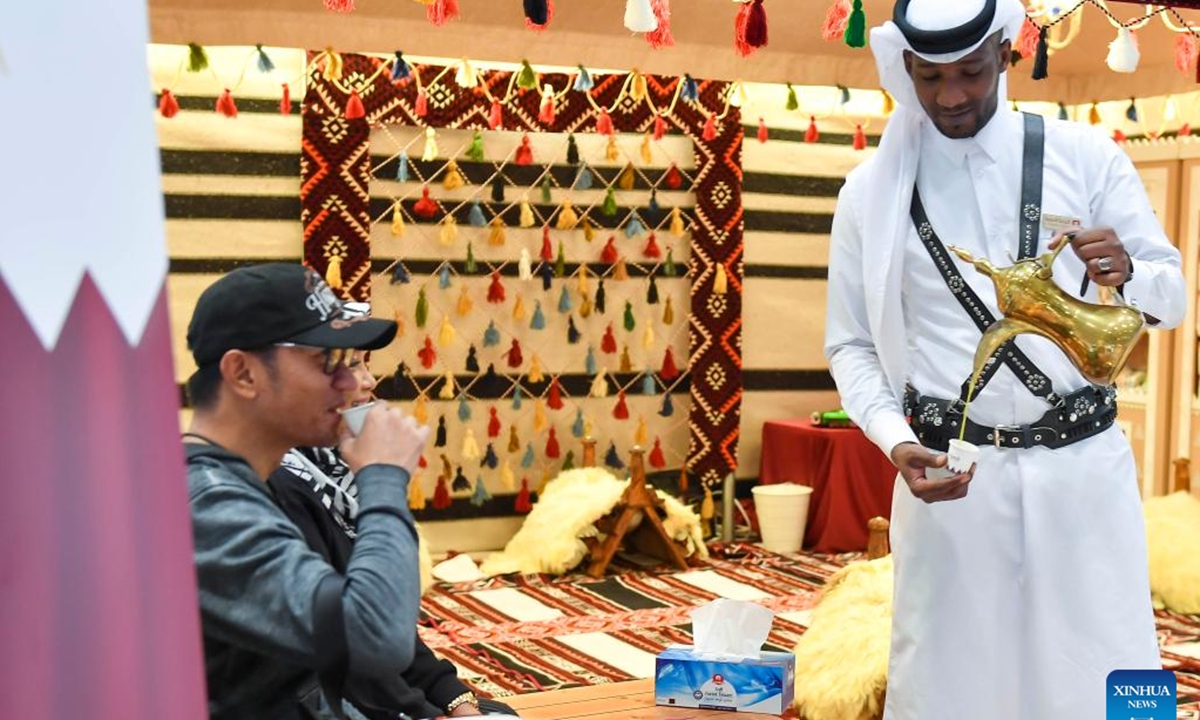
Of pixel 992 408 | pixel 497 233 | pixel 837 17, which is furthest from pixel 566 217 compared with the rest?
pixel 992 408

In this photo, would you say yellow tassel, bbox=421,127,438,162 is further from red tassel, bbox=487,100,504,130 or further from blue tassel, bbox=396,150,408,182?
red tassel, bbox=487,100,504,130

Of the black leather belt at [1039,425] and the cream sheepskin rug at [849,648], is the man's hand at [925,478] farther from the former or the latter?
the cream sheepskin rug at [849,648]

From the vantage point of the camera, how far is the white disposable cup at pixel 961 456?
7.47ft

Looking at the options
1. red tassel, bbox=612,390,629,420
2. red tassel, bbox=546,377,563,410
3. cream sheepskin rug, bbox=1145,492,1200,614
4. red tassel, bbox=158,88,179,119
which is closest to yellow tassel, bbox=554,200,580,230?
red tassel, bbox=546,377,563,410

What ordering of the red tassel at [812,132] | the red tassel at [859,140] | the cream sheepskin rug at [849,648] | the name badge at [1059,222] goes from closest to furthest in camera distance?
1. the name badge at [1059,222]
2. the cream sheepskin rug at [849,648]
3. the red tassel at [812,132]
4. the red tassel at [859,140]

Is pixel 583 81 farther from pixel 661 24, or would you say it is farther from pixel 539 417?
pixel 661 24

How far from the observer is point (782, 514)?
6.95 metres

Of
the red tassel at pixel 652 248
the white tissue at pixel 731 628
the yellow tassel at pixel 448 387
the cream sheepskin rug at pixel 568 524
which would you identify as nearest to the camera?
the white tissue at pixel 731 628

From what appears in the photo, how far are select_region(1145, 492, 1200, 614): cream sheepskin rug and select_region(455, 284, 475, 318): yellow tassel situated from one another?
3.00m

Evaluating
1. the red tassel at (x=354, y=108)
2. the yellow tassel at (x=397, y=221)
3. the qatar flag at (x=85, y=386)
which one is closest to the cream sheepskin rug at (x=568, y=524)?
the yellow tassel at (x=397, y=221)

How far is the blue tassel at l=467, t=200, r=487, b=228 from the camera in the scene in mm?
6590

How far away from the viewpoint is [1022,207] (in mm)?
2445

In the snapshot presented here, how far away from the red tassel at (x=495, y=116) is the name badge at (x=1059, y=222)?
14.2 ft

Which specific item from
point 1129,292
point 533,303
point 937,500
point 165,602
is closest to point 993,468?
point 937,500
